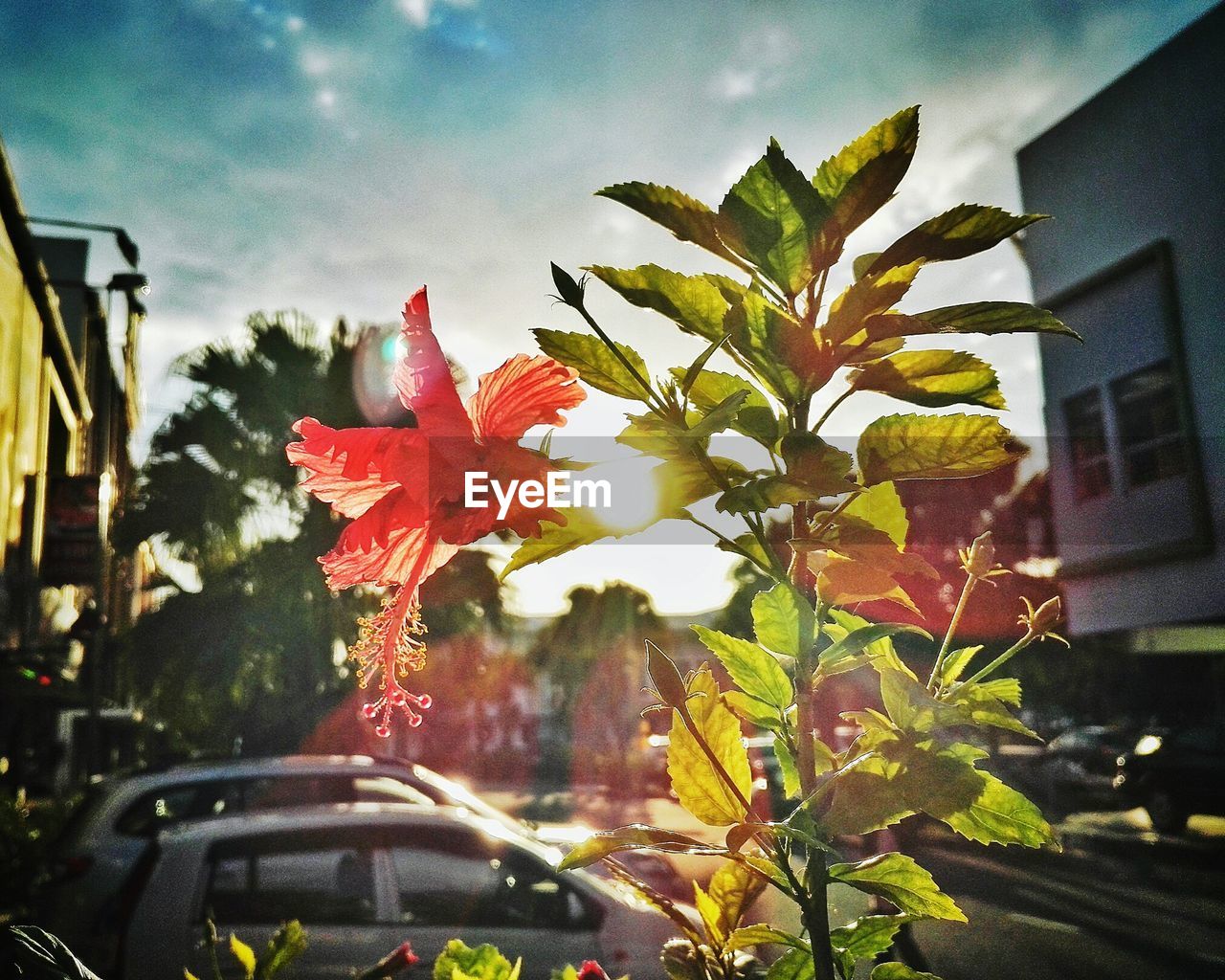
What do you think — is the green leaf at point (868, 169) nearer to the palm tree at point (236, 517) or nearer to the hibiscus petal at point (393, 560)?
the hibiscus petal at point (393, 560)

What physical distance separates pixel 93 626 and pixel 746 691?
45.8ft

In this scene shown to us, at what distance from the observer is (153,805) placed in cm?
571

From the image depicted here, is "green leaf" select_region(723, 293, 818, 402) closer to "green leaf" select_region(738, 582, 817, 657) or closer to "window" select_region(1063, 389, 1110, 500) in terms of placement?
"green leaf" select_region(738, 582, 817, 657)

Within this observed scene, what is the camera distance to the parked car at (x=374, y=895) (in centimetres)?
423

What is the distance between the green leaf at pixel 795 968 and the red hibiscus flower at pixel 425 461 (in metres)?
0.35

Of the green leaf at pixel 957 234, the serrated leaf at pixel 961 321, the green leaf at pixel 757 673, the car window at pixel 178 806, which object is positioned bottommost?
the car window at pixel 178 806

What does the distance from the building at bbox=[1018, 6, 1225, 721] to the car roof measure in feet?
28.7

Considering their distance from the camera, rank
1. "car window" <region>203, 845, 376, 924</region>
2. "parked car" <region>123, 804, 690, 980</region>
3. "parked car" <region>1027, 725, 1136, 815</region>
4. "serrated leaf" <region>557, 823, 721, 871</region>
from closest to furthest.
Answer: "serrated leaf" <region>557, 823, 721, 871</region> < "parked car" <region>123, 804, 690, 980</region> < "car window" <region>203, 845, 376, 924</region> < "parked car" <region>1027, 725, 1136, 815</region>

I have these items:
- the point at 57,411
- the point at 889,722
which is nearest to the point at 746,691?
the point at 889,722

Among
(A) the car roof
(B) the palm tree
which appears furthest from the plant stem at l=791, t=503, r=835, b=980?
(B) the palm tree

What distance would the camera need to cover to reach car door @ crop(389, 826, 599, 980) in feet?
14.5

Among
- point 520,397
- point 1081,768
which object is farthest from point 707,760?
point 1081,768

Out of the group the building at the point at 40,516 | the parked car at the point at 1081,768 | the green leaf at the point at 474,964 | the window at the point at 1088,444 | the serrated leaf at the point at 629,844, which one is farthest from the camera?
the parked car at the point at 1081,768

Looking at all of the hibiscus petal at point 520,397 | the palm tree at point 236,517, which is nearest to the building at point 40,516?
the palm tree at point 236,517
